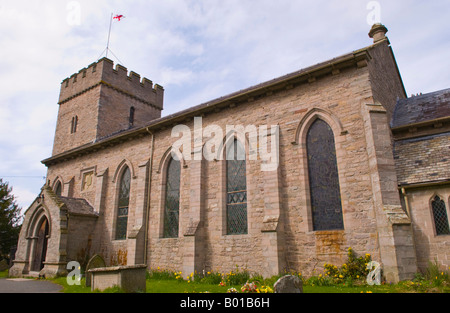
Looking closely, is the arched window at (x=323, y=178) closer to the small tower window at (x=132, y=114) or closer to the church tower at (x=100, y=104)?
the church tower at (x=100, y=104)

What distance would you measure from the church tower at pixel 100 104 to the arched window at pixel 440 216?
20.5 metres

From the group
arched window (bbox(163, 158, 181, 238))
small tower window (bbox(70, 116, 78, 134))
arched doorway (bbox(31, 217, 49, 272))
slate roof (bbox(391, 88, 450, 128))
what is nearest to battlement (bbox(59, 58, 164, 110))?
small tower window (bbox(70, 116, 78, 134))

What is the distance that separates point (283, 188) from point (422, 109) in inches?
293

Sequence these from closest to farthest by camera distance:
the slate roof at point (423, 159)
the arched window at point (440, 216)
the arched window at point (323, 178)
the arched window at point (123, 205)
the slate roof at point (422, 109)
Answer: the arched window at point (440, 216) → the slate roof at point (423, 159) → the arched window at point (323, 178) → the slate roof at point (422, 109) → the arched window at point (123, 205)

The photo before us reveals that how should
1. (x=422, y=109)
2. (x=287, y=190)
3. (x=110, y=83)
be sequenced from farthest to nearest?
(x=110, y=83) → (x=422, y=109) → (x=287, y=190)

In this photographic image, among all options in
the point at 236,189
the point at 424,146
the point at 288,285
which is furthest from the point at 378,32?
the point at 288,285

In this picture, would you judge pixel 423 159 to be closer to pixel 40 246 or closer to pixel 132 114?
pixel 40 246

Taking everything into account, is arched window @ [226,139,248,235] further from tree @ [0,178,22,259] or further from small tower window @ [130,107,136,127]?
tree @ [0,178,22,259]

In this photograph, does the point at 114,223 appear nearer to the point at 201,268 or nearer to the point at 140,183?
the point at 140,183

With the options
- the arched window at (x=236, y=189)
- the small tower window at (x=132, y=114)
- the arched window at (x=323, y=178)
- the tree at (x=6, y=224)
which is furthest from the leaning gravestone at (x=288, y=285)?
the tree at (x=6, y=224)

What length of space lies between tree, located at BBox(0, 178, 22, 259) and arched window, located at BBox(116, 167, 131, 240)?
47.9 feet

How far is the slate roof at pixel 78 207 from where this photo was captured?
17372 mm

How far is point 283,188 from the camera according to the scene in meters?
11.8
